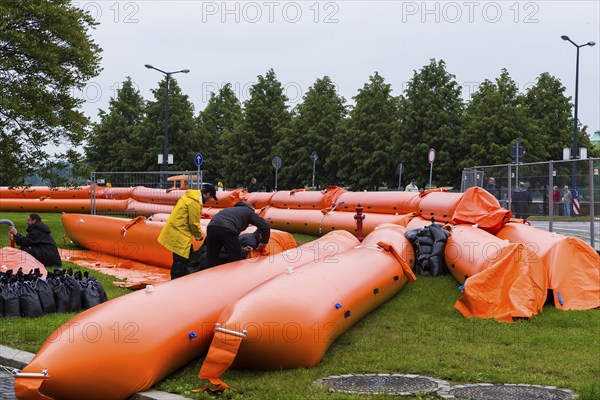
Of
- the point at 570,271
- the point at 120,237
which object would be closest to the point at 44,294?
the point at 120,237

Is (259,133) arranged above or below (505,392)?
above

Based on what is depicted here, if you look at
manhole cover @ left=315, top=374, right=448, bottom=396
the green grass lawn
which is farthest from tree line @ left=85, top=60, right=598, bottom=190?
manhole cover @ left=315, top=374, right=448, bottom=396

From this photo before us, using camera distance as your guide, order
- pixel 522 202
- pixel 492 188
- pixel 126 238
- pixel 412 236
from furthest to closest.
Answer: pixel 492 188 → pixel 522 202 → pixel 126 238 → pixel 412 236

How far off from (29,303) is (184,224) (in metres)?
2.66

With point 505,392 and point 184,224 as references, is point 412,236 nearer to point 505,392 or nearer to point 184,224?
point 184,224

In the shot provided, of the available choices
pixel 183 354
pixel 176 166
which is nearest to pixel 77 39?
pixel 183 354

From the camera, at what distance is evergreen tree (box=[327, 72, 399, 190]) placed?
169ft

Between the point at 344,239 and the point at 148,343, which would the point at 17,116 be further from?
the point at 148,343

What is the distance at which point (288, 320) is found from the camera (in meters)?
7.30

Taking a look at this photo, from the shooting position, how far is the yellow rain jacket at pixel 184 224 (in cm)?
1187

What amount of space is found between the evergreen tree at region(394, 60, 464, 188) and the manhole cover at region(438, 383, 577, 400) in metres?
41.6

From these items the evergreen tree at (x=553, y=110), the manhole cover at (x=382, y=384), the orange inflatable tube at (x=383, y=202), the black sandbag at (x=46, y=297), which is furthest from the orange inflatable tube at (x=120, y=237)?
the evergreen tree at (x=553, y=110)

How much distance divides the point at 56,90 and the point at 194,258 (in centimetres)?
1363

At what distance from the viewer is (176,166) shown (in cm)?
6025
